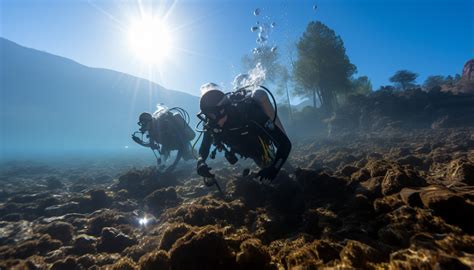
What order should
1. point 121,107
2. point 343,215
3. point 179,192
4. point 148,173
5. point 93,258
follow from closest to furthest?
point 343,215 < point 93,258 < point 179,192 < point 148,173 < point 121,107

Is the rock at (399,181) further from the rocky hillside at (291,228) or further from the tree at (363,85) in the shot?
the tree at (363,85)

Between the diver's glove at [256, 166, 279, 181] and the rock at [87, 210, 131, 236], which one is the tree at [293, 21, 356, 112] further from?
the rock at [87, 210, 131, 236]

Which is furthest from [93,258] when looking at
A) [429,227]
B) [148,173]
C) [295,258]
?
[148,173]

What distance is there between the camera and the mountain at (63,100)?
120 meters

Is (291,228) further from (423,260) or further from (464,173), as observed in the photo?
(464,173)

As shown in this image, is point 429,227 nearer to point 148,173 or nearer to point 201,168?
point 201,168

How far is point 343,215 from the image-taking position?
9.27 feet

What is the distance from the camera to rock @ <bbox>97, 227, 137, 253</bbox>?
346 cm

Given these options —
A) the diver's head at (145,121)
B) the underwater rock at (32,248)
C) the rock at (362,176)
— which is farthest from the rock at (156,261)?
the diver's head at (145,121)

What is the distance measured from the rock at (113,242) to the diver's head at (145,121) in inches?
271

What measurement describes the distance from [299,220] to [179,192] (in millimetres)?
4719

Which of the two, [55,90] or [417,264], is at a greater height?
[55,90]

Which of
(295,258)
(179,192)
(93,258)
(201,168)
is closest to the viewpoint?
(295,258)

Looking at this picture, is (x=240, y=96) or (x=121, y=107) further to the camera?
(x=121, y=107)
